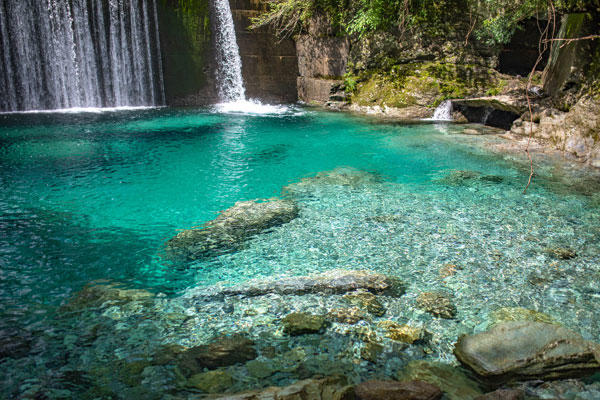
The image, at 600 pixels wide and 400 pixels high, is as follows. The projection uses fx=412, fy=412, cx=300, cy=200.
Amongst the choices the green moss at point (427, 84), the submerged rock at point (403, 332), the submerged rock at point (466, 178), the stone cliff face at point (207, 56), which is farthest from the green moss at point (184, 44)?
the submerged rock at point (403, 332)

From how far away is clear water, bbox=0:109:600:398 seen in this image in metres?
2.91

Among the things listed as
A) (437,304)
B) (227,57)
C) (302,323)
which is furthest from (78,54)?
(437,304)

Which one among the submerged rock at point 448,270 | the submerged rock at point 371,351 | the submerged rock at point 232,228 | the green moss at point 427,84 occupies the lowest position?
the submerged rock at point 371,351

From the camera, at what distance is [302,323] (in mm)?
2898

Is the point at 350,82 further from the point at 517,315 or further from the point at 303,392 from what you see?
the point at 303,392

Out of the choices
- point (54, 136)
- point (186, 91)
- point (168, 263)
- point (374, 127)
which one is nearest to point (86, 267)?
point (168, 263)

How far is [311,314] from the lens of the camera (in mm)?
3020

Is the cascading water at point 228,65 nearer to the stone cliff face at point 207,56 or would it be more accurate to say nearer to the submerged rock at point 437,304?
the stone cliff face at point 207,56

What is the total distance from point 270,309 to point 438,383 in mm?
1280

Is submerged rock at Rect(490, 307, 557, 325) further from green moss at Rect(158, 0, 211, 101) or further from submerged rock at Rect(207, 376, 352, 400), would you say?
green moss at Rect(158, 0, 211, 101)

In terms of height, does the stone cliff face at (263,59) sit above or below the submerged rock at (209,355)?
above

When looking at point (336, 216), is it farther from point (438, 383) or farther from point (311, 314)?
point (438, 383)

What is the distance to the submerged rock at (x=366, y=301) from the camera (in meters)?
3.09

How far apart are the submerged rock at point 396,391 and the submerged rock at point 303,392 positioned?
0.09 m
